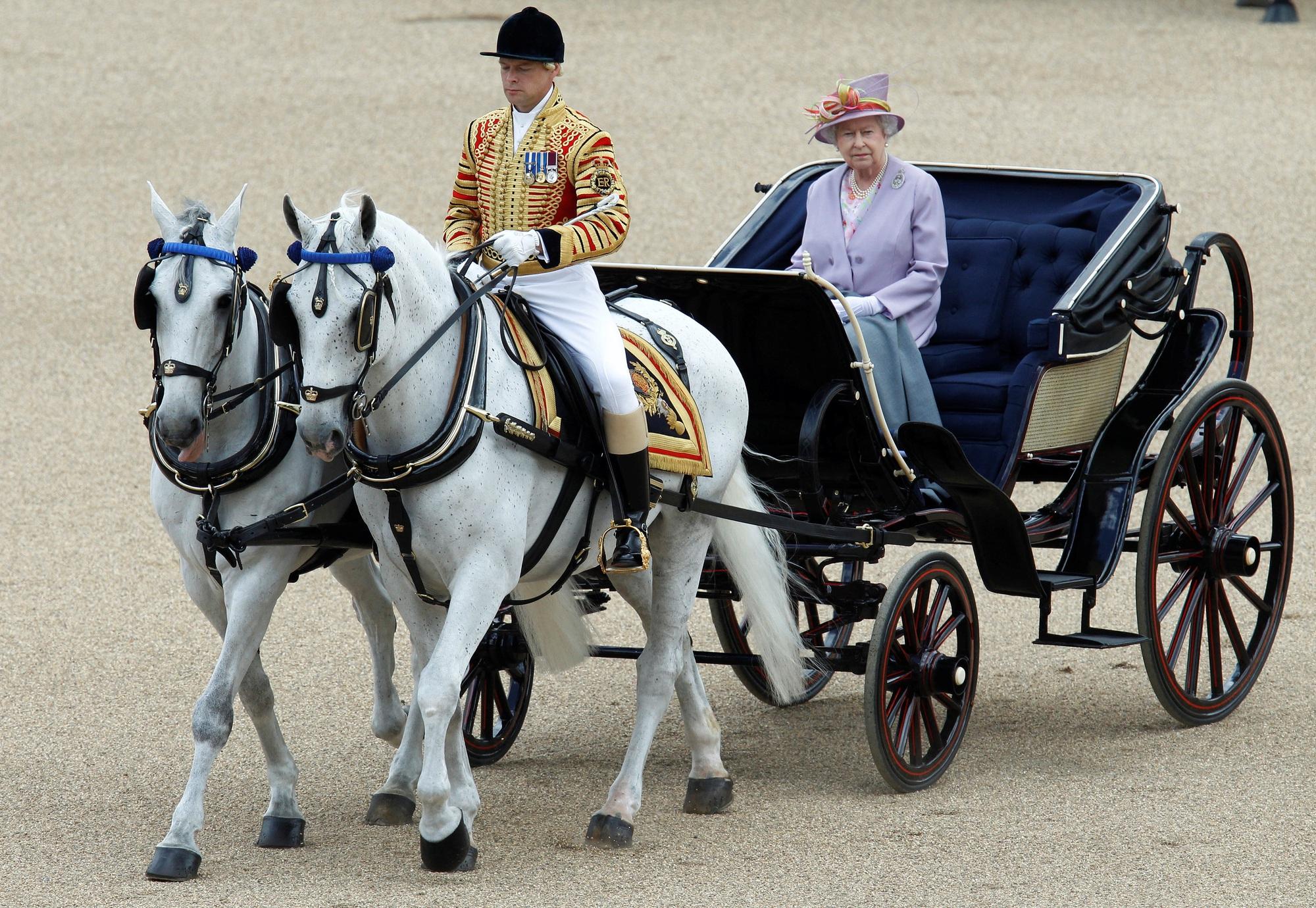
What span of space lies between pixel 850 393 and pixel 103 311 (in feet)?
25.3

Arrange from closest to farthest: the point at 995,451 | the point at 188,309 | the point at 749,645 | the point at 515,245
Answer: the point at 188,309 → the point at 515,245 → the point at 995,451 → the point at 749,645

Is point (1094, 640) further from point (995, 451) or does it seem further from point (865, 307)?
point (865, 307)

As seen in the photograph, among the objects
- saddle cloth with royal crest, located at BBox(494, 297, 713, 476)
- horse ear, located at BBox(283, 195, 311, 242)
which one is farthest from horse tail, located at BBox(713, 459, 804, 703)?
horse ear, located at BBox(283, 195, 311, 242)

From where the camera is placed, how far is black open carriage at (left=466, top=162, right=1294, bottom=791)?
504 centimetres

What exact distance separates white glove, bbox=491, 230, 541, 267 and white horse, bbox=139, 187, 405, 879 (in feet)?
1.99

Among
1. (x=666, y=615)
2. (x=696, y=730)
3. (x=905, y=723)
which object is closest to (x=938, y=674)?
(x=905, y=723)

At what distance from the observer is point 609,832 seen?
454 cm

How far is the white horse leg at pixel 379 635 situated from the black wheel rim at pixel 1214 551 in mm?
2304

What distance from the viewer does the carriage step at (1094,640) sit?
5.24 metres

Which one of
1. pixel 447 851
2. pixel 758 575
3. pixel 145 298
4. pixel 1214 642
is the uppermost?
pixel 145 298

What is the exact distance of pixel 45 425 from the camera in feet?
30.8

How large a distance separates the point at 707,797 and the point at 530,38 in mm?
2116

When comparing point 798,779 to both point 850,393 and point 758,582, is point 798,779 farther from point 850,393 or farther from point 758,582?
point 850,393

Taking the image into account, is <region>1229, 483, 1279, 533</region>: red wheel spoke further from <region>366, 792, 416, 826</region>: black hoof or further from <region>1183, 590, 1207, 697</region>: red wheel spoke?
<region>366, 792, 416, 826</region>: black hoof
